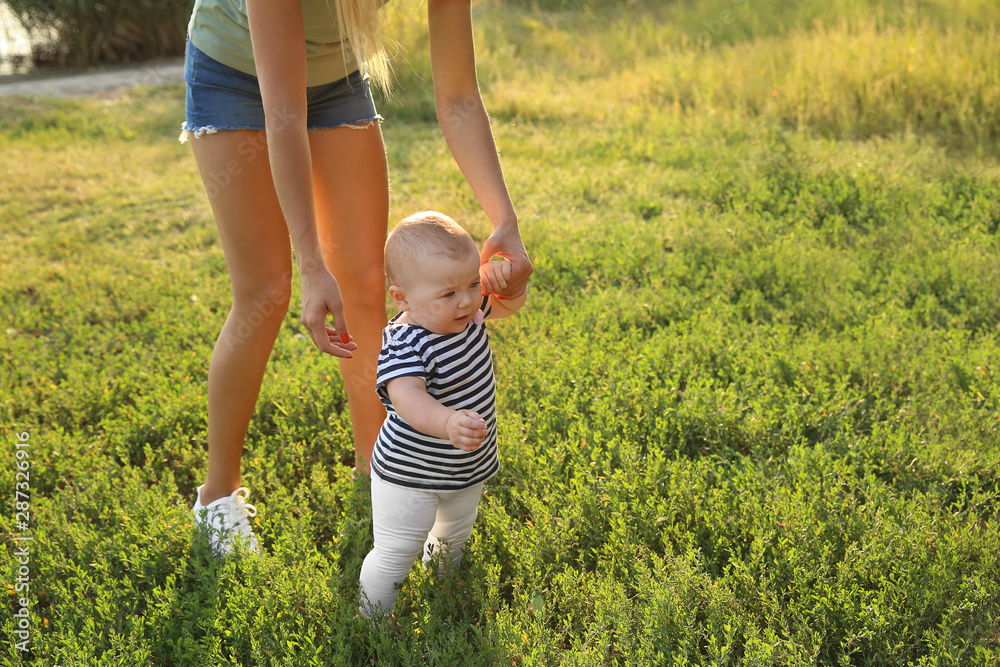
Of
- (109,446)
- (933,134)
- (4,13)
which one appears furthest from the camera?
(4,13)

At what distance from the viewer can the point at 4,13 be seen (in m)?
11.8

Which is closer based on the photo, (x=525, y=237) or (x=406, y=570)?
(x=406, y=570)

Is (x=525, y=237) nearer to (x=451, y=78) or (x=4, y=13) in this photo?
(x=451, y=78)

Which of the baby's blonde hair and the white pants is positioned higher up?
the baby's blonde hair

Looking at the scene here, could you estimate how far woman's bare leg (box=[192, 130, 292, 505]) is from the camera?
8.21 feet

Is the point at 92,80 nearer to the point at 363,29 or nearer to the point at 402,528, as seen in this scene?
the point at 363,29

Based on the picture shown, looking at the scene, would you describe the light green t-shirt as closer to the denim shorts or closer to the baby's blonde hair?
the denim shorts

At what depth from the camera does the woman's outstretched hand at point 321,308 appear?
2.05 meters

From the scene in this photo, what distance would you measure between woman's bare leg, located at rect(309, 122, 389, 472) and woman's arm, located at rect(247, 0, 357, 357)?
1.57ft

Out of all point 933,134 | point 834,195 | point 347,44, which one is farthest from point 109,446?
point 933,134

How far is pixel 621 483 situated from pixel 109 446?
7.34 ft

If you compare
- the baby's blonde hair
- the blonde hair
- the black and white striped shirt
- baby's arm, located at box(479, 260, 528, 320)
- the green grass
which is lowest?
the green grass

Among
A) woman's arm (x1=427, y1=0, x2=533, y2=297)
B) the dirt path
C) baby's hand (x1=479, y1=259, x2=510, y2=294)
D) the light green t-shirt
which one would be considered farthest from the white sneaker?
the dirt path

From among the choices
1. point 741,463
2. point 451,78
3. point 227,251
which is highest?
point 451,78
